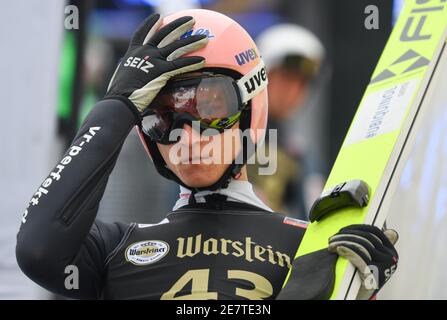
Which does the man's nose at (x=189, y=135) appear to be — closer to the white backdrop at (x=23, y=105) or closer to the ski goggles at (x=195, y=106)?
the ski goggles at (x=195, y=106)

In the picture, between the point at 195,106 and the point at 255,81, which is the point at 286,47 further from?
the point at 195,106

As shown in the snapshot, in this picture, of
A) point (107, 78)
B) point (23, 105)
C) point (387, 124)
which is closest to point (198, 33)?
point (387, 124)

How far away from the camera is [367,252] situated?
313 cm

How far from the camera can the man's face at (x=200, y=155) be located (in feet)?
11.5

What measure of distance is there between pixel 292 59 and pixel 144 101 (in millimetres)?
3869

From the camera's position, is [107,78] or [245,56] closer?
[245,56]

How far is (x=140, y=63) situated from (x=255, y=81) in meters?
0.46

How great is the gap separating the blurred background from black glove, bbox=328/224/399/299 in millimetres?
1355

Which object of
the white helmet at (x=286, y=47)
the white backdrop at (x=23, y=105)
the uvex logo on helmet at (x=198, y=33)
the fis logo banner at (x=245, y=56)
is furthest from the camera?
the white helmet at (x=286, y=47)

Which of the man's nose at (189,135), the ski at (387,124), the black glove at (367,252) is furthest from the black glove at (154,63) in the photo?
the black glove at (367,252)

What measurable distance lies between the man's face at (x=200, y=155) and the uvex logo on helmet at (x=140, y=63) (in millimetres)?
228
